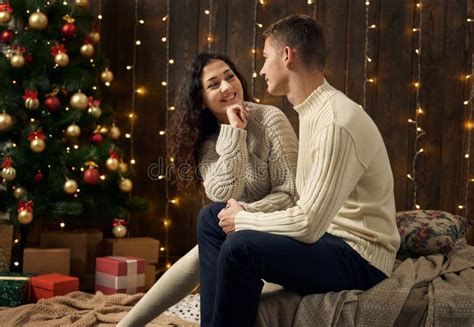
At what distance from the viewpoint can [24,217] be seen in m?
3.19

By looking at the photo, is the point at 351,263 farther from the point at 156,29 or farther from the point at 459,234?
the point at 156,29

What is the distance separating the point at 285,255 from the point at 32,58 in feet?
7.36

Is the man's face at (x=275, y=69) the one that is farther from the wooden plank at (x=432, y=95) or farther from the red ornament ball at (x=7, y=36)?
the red ornament ball at (x=7, y=36)

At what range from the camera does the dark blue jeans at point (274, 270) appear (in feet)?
5.42

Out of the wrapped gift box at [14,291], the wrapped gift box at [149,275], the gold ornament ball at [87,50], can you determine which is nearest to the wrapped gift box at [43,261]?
the wrapped gift box at [14,291]

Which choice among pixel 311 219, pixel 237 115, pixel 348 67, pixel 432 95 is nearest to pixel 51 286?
pixel 237 115

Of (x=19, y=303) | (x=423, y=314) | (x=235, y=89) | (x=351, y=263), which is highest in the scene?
(x=235, y=89)

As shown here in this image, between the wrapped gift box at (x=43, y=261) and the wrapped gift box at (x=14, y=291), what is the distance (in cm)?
23

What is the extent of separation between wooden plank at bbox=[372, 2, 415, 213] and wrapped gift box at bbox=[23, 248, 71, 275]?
1889 millimetres

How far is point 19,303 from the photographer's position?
2.96 meters

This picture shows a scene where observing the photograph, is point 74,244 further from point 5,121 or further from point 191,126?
point 191,126

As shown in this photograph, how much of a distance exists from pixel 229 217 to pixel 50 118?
1875mm

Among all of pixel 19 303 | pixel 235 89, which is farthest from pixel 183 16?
pixel 19 303

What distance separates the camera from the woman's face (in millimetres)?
2395
